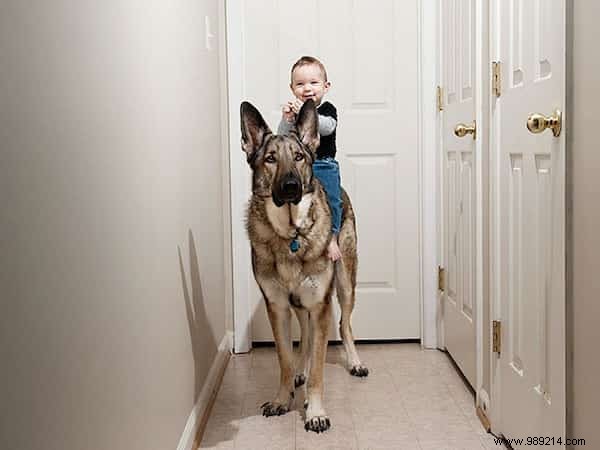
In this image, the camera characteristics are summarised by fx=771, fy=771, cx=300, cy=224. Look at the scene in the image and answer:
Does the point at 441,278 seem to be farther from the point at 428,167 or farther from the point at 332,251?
the point at 332,251

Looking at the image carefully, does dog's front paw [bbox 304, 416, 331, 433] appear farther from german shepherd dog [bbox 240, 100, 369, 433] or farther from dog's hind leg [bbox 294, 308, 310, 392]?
dog's hind leg [bbox 294, 308, 310, 392]

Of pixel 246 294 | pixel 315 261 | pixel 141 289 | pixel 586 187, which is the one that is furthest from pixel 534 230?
pixel 246 294

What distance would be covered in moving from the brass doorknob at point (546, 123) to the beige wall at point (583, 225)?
0.06 m

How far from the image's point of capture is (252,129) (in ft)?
8.63

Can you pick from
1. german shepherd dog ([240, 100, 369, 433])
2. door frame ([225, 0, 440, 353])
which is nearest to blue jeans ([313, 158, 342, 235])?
german shepherd dog ([240, 100, 369, 433])

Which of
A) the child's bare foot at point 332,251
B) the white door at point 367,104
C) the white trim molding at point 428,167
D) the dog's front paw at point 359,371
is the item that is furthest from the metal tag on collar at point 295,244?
the white trim molding at point 428,167

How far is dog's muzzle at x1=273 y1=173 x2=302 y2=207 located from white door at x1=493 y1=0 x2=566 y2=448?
2.15 ft

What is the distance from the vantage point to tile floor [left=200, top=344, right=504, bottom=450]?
8.64ft

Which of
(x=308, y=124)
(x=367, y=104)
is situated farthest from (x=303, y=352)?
(x=367, y=104)

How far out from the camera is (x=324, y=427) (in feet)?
8.96

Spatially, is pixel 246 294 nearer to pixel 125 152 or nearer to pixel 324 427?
pixel 324 427

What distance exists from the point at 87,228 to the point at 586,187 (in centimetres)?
110

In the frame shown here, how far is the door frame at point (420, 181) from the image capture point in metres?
3.78

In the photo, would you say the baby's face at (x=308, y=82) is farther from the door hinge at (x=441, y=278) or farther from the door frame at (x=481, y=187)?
the door hinge at (x=441, y=278)
